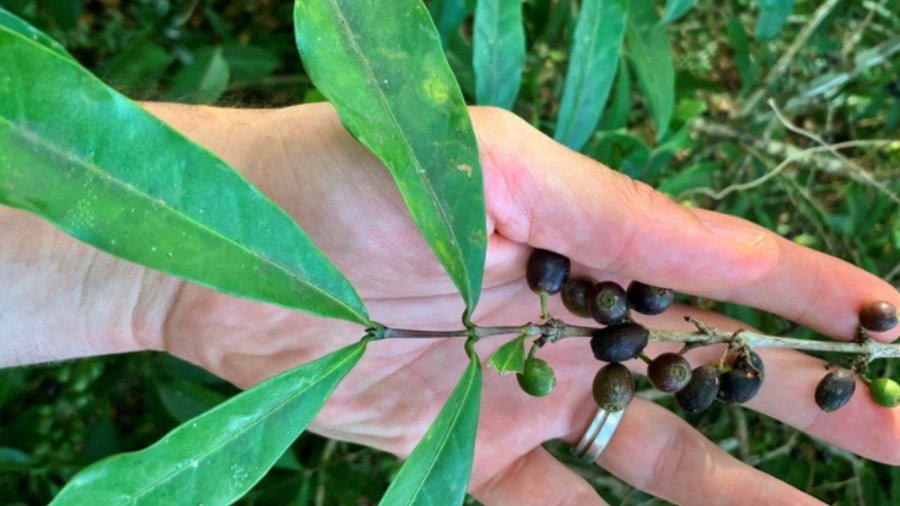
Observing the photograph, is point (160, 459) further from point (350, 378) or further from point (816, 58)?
point (816, 58)

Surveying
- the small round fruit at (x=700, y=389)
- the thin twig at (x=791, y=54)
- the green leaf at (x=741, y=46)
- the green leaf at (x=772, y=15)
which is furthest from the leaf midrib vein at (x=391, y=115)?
the thin twig at (x=791, y=54)

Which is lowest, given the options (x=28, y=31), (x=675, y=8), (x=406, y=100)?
(x=675, y=8)

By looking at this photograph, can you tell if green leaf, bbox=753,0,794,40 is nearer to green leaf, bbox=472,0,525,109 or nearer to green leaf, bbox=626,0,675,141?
green leaf, bbox=626,0,675,141

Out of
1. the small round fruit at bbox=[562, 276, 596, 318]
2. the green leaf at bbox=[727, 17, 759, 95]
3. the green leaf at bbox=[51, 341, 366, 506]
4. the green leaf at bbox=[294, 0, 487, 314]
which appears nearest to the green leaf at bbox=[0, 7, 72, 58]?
the green leaf at bbox=[294, 0, 487, 314]

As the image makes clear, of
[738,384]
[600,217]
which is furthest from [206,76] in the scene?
[738,384]

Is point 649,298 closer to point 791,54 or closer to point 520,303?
Result: point 520,303

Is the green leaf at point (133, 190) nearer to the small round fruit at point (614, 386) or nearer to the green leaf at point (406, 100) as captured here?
the green leaf at point (406, 100)
